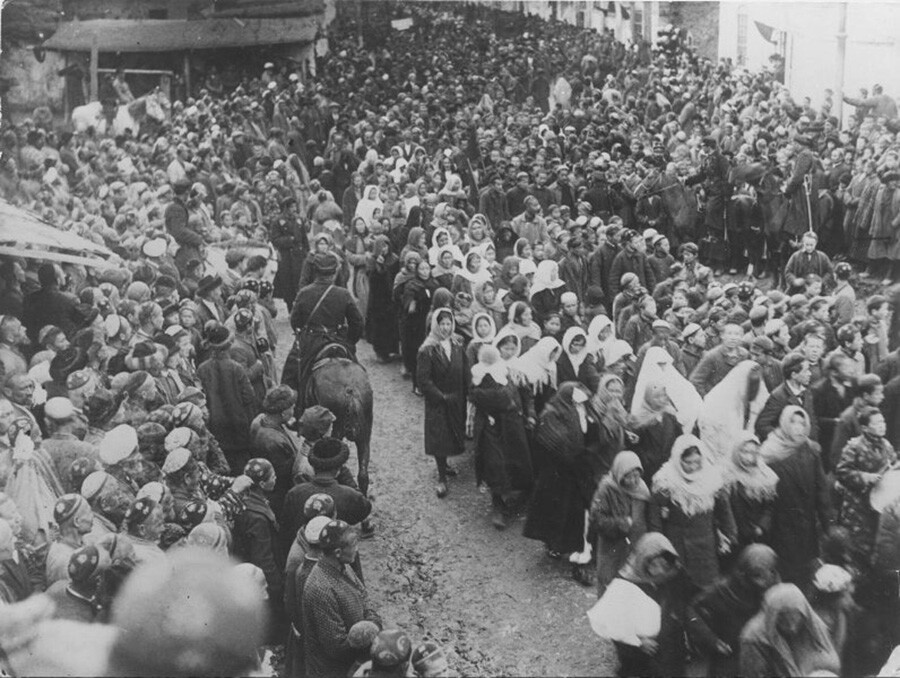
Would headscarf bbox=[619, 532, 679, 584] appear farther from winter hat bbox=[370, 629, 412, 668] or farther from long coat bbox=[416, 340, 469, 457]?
long coat bbox=[416, 340, 469, 457]

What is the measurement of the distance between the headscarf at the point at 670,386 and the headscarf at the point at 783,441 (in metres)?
0.90

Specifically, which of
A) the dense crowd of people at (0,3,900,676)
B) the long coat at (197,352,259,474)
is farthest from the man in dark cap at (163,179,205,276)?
the long coat at (197,352,259,474)

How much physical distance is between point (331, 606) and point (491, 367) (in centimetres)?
293

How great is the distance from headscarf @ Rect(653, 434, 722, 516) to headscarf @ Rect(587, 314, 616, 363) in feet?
6.73

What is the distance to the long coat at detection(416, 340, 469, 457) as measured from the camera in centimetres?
846

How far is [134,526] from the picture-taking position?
18.4ft

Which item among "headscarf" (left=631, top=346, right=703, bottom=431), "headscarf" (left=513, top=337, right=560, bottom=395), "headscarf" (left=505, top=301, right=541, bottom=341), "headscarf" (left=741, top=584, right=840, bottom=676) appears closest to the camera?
"headscarf" (left=741, top=584, right=840, bottom=676)

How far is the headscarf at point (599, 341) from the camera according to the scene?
816cm

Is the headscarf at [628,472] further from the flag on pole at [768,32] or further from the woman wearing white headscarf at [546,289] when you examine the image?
the flag on pole at [768,32]

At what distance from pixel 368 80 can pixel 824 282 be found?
11.9m

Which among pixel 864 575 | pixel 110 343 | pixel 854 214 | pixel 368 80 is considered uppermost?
pixel 368 80

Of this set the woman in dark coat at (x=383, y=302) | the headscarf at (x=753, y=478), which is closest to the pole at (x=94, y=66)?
the woman in dark coat at (x=383, y=302)

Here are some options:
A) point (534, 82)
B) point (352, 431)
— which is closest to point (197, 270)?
point (352, 431)

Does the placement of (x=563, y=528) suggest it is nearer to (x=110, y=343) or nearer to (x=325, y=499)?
(x=325, y=499)
